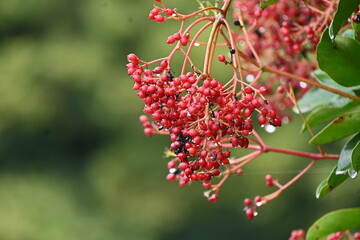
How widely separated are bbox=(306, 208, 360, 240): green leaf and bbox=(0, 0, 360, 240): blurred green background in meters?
7.98

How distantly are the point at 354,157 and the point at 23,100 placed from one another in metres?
10.0

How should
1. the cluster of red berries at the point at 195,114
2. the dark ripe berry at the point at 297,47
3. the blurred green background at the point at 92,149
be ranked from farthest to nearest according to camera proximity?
1. the blurred green background at the point at 92,149
2. the dark ripe berry at the point at 297,47
3. the cluster of red berries at the point at 195,114

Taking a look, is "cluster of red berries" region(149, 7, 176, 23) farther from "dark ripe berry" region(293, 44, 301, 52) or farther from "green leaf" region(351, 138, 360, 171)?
"dark ripe berry" region(293, 44, 301, 52)

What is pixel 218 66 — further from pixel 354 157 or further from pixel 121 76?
pixel 354 157

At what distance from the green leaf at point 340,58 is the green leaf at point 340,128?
0.20 feet

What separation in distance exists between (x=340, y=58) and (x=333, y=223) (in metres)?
0.31

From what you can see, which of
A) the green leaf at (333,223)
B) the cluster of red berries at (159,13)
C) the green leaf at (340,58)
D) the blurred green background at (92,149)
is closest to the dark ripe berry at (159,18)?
the cluster of red berries at (159,13)

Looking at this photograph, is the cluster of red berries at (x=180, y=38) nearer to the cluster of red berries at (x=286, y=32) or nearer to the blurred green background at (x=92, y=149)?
the cluster of red berries at (x=286, y=32)

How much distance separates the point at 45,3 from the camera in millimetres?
11352

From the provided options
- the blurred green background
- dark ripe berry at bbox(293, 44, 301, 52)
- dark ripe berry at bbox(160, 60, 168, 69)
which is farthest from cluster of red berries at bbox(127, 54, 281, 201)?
the blurred green background

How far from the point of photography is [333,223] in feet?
4.56

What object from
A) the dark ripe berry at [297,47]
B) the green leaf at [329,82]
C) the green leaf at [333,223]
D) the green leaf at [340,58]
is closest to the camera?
the green leaf at [340,58]

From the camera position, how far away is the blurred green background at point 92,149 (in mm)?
9750

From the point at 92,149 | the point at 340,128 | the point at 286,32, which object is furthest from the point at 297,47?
the point at 92,149
